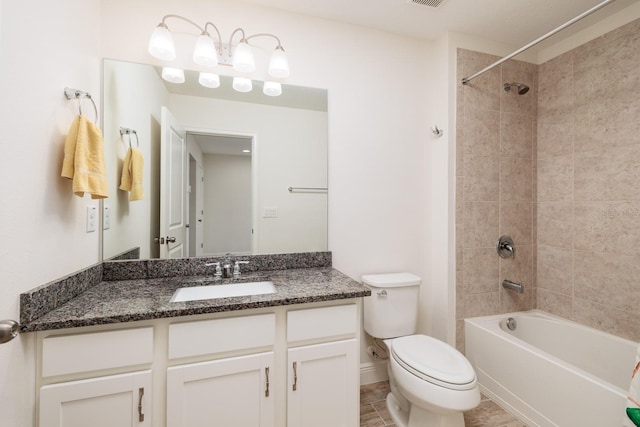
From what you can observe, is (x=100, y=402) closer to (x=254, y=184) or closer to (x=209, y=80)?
(x=254, y=184)

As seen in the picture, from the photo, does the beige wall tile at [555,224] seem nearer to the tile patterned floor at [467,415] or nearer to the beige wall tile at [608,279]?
the beige wall tile at [608,279]

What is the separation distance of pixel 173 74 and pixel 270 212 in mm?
959

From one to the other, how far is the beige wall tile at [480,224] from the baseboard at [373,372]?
1.05m

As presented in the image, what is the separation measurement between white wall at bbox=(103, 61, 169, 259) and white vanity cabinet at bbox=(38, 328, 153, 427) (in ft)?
2.10

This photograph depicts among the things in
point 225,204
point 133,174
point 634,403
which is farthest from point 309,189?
point 634,403

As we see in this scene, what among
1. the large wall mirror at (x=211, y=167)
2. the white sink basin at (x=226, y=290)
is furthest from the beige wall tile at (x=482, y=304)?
the white sink basin at (x=226, y=290)

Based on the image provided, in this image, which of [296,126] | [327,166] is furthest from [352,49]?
[327,166]

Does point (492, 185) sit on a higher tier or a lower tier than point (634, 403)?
higher

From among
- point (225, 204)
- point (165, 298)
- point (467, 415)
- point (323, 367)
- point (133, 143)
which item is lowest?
point (467, 415)

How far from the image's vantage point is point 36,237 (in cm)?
100

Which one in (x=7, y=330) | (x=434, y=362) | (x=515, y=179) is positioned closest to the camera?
(x=7, y=330)

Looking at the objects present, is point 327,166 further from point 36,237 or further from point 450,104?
point 36,237

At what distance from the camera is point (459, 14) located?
1.78 metres

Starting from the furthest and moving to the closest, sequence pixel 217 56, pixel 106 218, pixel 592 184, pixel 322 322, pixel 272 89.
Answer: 1. pixel 592 184
2. pixel 272 89
3. pixel 217 56
4. pixel 106 218
5. pixel 322 322
